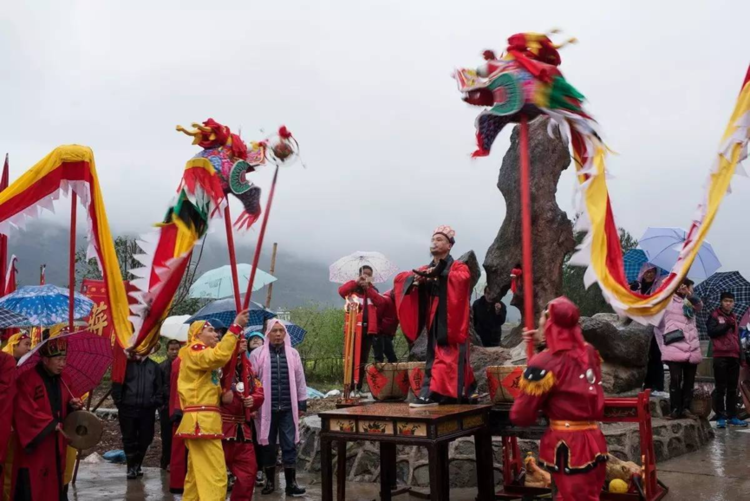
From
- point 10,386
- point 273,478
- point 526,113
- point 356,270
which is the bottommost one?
point 273,478

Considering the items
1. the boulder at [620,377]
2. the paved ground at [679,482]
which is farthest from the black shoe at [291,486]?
the boulder at [620,377]

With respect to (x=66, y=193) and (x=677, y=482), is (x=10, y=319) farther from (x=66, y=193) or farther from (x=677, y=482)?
(x=677, y=482)

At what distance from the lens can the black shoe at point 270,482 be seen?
298 inches

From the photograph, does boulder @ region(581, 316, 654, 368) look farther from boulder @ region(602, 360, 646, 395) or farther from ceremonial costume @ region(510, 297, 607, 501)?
ceremonial costume @ region(510, 297, 607, 501)

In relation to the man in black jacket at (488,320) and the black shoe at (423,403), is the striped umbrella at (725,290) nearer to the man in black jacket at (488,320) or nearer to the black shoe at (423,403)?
the man in black jacket at (488,320)

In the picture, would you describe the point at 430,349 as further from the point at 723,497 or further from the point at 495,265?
the point at 495,265

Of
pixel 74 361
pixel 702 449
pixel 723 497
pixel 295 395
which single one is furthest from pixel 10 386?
pixel 702 449

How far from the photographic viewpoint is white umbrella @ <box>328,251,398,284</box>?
8.94 metres

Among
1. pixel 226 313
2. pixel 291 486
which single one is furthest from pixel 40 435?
pixel 226 313

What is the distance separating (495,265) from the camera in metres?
11.2

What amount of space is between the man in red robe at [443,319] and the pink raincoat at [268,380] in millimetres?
1729

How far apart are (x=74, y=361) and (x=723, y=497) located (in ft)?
19.4

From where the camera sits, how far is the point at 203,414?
19.0 feet

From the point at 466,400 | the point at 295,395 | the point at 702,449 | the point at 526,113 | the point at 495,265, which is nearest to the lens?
the point at 526,113
